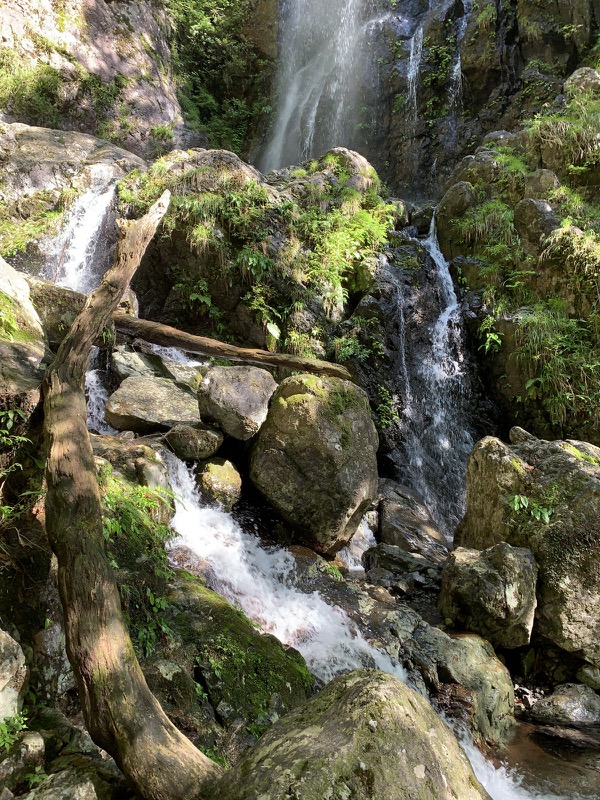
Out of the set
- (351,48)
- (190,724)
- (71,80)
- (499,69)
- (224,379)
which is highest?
(351,48)

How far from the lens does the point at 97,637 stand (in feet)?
6.98

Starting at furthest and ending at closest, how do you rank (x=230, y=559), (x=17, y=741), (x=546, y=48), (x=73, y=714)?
(x=546, y=48)
(x=230, y=559)
(x=73, y=714)
(x=17, y=741)

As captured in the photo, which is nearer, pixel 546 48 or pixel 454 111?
pixel 546 48

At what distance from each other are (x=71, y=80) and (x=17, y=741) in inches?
662

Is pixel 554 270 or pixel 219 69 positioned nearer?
pixel 554 270

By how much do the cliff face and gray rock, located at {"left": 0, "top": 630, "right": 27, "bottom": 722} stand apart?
1481cm

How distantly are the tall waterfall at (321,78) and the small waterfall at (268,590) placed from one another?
1515 cm

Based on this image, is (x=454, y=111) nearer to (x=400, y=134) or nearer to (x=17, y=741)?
(x=400, y=134)

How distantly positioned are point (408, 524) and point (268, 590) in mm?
2966

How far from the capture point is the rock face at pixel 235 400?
A: 588cm

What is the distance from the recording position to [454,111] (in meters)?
15.0

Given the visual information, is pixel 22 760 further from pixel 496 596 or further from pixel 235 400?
pixel 496 596

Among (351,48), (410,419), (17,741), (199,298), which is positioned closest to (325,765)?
(17,741)

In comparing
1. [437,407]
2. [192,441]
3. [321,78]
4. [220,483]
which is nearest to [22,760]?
[220,483]
